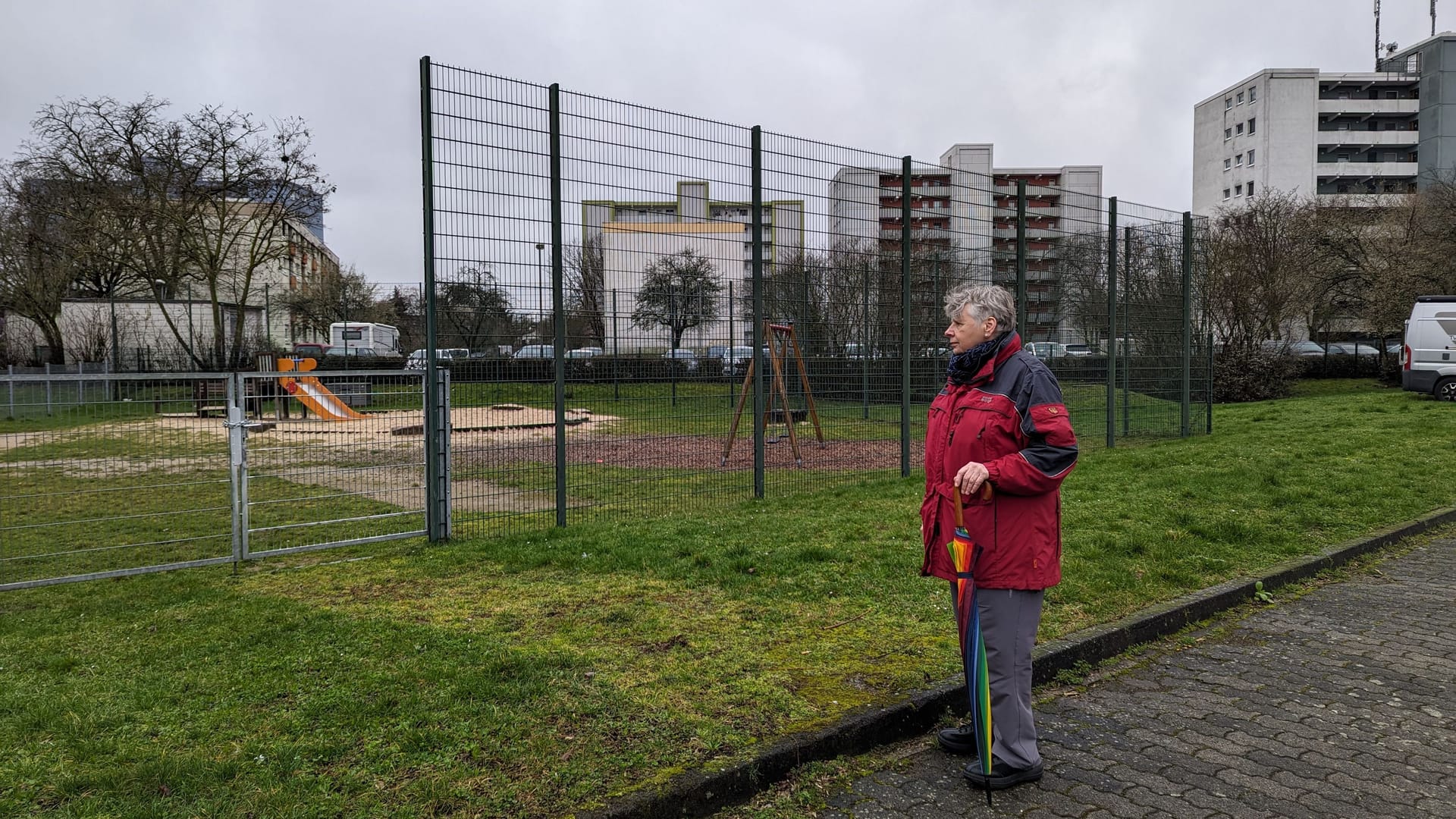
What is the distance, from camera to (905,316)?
1025cm

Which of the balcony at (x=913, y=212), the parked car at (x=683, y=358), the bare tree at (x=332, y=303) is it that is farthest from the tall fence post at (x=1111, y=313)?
the bare tree at (x=332, y=303)

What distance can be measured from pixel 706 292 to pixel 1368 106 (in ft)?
279

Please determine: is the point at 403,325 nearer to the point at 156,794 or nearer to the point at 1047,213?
the point at 156,794

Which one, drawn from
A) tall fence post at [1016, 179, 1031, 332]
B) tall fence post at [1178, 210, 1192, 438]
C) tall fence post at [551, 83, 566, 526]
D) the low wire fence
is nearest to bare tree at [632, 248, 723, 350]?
the low wire fence

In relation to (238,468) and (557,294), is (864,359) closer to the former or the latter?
(557,294)

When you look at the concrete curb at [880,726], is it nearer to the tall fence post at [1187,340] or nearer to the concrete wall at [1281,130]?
the tall fence post at [1187,340]

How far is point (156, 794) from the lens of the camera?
9.77 ft

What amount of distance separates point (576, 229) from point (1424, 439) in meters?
12.6

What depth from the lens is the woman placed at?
3105 millimetres

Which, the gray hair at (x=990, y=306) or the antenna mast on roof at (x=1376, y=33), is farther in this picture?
the antenna mast on roof at (x=1376, y=33)

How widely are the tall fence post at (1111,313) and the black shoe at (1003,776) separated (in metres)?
10.7

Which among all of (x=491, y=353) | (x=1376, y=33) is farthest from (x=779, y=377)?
(x=1376, y=33)

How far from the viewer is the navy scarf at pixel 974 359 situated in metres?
3.26

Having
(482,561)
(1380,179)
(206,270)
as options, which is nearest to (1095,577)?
(482,561)
